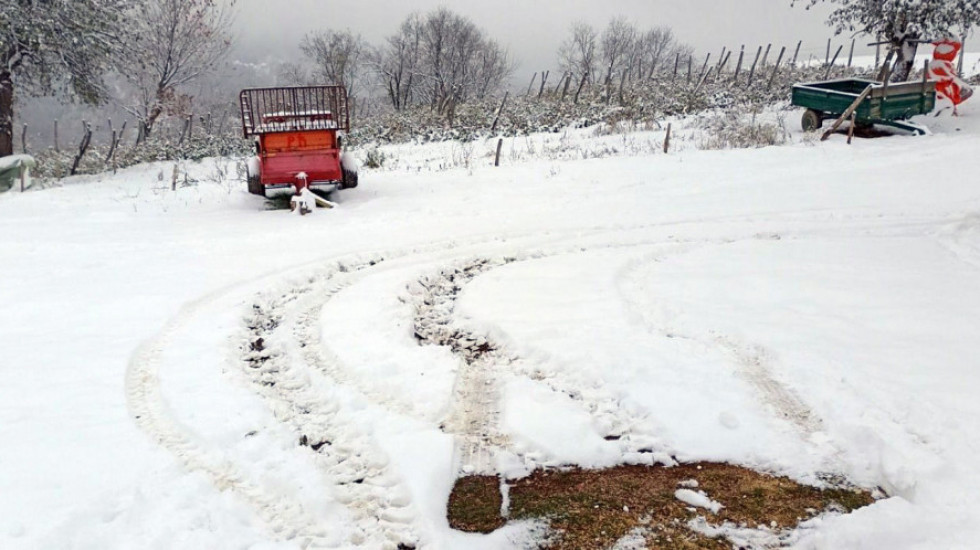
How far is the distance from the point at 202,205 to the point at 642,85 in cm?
2407

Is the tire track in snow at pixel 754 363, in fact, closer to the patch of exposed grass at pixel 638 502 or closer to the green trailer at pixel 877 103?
the patch of exposed grass at pixel 638 502

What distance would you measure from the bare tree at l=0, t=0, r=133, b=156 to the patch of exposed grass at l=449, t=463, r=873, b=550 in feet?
59.6

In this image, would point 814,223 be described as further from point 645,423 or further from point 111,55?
point 111,55

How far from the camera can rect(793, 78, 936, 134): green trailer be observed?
1460cm

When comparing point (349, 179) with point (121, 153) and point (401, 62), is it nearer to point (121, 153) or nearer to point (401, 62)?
point (121, 153)

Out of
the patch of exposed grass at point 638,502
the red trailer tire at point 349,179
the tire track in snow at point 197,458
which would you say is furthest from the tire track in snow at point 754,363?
the red trailer tire at point 349,179

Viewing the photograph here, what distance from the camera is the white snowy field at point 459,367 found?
112 inches

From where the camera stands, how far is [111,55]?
17.4 meters

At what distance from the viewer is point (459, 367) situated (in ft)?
14.2

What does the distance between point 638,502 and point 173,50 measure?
2578 centimetres

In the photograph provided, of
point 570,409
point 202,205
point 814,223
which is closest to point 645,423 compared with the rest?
point 570,409

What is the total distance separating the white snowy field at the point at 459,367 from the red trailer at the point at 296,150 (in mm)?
1743

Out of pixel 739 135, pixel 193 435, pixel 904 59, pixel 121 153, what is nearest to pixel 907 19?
pixel 904 59

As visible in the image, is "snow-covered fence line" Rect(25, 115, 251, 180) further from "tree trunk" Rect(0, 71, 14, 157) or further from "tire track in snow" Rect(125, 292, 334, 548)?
"tire track in snow" Rect(125, 292, 334, 548)
